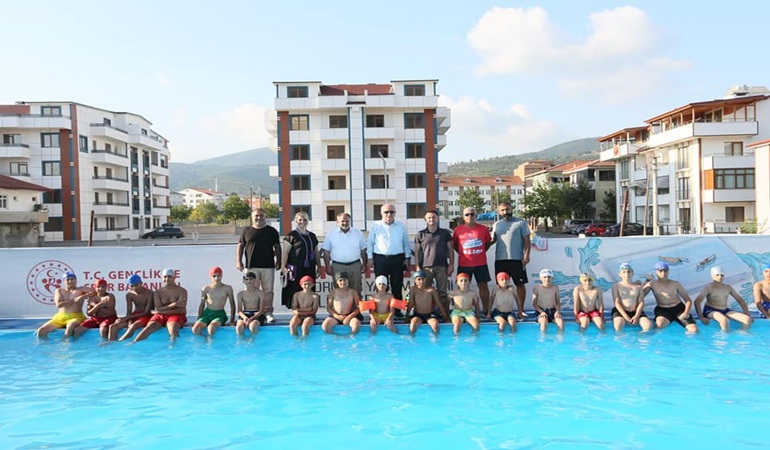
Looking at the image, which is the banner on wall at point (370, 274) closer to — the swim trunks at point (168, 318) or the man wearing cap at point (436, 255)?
the man wearing cap at point (436, 255)

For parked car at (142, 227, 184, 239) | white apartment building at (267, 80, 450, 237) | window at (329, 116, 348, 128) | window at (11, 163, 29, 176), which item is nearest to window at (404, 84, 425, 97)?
white apartment building at (267, 80, 450, 237)

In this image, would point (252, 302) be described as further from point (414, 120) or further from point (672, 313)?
point (414, 120)

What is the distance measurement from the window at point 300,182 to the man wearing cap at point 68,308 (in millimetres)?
41598

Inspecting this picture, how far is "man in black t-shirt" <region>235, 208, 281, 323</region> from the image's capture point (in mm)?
10617

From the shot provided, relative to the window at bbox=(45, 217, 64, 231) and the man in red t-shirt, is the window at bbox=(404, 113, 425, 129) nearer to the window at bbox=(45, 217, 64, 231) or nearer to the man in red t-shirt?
the window at bbox=(45, 217, 64, 231)

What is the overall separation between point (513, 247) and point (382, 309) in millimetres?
2666

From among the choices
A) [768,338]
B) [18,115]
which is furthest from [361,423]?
[18,115]

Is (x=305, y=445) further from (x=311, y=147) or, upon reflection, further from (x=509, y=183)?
(x=509, y=183)

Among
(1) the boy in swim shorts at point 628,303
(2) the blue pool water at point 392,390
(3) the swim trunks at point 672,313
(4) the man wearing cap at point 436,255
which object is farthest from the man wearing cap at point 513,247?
(3) the swim trunks at point 672,313

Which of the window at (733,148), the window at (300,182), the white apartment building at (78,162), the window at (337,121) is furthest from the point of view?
the white apartment building at (78,162)

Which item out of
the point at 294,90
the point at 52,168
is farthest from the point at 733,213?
the point at 52,168

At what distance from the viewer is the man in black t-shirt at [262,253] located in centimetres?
1062

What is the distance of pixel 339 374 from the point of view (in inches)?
329

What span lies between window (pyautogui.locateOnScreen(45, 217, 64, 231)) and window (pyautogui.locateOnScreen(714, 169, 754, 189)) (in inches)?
2368
